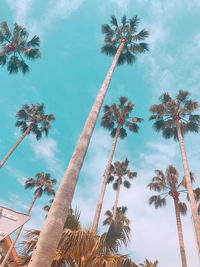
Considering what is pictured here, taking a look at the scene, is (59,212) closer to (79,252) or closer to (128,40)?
(79,252)

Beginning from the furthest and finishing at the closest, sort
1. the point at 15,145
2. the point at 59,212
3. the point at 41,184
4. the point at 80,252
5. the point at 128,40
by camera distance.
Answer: the point at 41,184 → the point at 15,145 → the point at 128,40 → the point at 80,252 → the point at 59,212

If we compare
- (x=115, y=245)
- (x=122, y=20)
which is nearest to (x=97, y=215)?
(x=115, y=245)

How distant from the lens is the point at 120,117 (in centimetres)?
2355

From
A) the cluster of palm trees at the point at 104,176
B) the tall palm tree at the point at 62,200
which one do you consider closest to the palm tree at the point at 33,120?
the cluster of palm trees at the point at 104,176

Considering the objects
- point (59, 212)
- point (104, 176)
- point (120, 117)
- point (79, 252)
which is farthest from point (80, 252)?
point (120, 117)

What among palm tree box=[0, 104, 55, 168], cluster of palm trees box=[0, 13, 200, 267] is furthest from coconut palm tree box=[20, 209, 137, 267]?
palm tree box=[0, 104, 55, 168]

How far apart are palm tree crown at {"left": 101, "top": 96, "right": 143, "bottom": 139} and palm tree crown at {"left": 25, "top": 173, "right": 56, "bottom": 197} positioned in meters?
18.4

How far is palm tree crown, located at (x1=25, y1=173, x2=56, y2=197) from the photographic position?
3522 cm

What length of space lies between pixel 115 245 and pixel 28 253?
9.48 ft

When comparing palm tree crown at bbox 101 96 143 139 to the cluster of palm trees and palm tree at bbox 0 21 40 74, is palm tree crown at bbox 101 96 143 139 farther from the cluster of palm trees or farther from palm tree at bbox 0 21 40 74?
palm tree at bbox 0 21 40 74

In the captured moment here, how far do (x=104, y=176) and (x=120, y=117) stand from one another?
8498 millimetres

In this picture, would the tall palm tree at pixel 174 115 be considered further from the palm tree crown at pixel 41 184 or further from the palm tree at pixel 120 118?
the palm tree crown at pixel 41 184

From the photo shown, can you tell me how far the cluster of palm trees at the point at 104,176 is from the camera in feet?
12.8

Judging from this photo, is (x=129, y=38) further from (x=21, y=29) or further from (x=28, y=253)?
(x=28, y=253)
